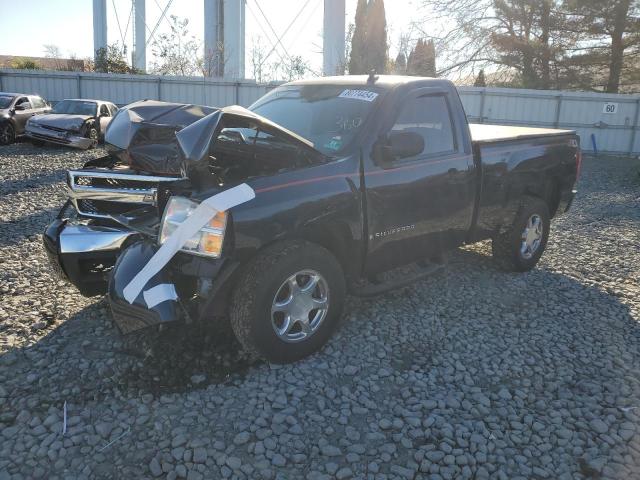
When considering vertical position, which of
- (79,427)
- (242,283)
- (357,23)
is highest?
(357,23)

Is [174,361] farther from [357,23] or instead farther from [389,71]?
[357,23]

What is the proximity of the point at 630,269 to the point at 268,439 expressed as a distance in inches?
199

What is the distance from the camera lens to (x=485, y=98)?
68.0 ft

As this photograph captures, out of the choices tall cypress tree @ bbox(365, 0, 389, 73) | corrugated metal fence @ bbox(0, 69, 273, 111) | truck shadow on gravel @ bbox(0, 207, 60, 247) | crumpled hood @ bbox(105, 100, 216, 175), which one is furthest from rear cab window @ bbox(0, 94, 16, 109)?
tall cypress tree @ bbox(365, 0, 389, 73)

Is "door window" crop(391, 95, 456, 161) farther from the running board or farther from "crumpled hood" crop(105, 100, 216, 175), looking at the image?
"crumpled hood" crop(105, 100, 216, 175)

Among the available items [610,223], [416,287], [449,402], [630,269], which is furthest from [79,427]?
[610,223]

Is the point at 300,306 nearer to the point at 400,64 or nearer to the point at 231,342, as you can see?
the point at 231,342

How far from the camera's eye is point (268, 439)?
288cm

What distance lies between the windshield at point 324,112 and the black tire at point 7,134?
46.2ft

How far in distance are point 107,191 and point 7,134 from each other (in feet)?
47.2

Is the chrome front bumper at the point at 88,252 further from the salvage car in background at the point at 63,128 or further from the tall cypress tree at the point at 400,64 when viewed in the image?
the tall cypress tree at the point at 400,64

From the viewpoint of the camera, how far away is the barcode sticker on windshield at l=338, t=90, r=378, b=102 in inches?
168

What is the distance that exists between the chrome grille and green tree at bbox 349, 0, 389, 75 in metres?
29.0

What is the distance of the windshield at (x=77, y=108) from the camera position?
1614 cm
